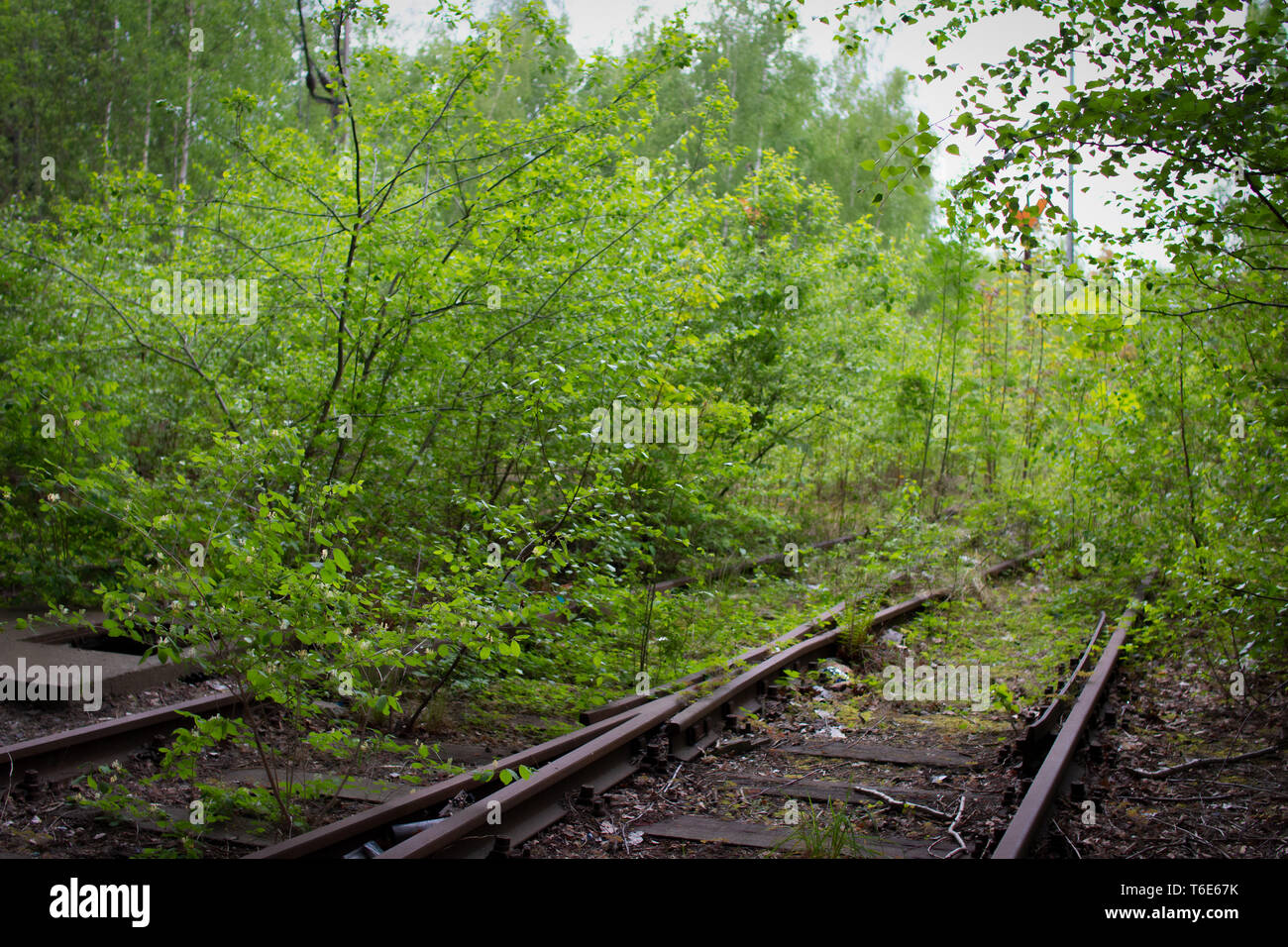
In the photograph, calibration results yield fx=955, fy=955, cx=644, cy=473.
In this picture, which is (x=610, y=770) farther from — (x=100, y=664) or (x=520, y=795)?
(x=100, y=664)

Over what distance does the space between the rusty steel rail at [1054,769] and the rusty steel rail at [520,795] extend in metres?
1.95

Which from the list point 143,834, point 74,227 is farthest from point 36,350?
point 143,834

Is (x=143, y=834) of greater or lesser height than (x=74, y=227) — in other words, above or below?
below

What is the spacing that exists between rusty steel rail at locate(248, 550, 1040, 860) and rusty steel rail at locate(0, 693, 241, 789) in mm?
948

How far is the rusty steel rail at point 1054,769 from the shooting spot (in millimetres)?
3902

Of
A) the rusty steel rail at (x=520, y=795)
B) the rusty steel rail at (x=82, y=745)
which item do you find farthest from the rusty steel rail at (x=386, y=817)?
the rusty steel rail at (x=82, y=745)

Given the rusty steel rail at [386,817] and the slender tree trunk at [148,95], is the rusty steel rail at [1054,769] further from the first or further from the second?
the slender tree trunk at [148,95]

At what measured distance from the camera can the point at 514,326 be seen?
7.96m

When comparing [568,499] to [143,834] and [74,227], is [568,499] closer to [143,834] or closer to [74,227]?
[143,834]

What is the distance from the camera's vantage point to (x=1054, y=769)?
477 centimetres

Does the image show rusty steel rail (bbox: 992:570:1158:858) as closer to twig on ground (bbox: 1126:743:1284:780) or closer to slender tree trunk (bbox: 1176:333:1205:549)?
twig on ground (bbox: 1126:743:1284:780)
